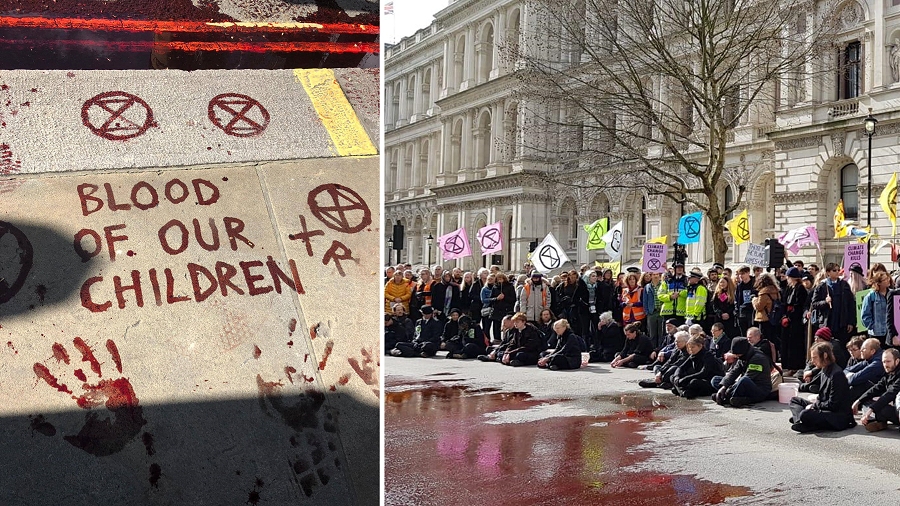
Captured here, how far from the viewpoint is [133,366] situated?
331 cm

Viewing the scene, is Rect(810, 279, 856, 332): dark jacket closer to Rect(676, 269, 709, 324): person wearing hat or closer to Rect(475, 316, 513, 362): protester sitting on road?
Rect(676, 269, 709, 324): person wearing hat

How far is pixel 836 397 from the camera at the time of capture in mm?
7746

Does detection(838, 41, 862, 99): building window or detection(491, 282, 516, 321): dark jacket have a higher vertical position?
detection(838, 41, 862, 99): building window

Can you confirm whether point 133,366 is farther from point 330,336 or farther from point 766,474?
point 766,474

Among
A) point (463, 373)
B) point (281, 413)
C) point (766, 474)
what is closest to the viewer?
point (281, 413)

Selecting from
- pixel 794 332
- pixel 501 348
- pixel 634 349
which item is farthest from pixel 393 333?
pixel 794 332

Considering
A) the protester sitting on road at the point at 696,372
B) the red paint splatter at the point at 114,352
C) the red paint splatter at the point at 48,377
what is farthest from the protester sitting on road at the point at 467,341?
the red paint splatter at the point at 48,377

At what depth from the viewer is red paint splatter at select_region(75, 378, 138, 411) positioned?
3.20m

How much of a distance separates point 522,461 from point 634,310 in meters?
8.38

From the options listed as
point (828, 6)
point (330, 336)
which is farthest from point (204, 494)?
point (828, 6)

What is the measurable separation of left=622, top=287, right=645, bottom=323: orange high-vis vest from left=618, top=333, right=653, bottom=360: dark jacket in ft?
2.48

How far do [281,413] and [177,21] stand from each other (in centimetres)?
224

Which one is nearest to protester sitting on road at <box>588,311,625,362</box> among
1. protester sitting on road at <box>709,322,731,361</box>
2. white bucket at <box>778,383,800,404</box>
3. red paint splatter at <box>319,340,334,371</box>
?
protester sitting on road at <box>709,322,731,361</box>

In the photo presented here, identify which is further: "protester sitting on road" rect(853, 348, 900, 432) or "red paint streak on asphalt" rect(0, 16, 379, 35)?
"protester sitting on road" rect(853, 348, 900, 432)
